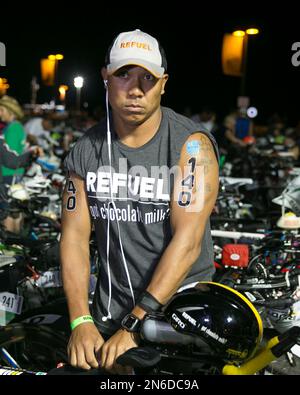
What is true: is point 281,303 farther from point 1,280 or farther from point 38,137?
point 38,137

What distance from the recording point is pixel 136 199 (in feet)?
7.44

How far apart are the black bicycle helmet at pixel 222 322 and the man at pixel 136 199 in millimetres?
181

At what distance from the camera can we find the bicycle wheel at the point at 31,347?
9.77 feet

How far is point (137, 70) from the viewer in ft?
7.29

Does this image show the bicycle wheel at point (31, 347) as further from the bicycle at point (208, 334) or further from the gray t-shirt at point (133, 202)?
the bicycle at point (208, 334)

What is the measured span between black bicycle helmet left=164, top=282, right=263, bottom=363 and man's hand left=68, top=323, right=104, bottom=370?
14.0 inches

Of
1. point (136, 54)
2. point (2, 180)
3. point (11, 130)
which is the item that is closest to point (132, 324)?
point (136, 54)

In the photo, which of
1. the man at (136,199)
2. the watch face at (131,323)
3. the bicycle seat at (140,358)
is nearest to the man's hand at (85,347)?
the man at (136,199)

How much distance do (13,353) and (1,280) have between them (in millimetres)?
854

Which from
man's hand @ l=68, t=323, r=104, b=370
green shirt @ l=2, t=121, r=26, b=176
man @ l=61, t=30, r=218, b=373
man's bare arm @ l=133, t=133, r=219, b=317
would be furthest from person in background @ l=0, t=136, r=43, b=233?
man's bare arm @ l=133, t=133, r=219, b=317

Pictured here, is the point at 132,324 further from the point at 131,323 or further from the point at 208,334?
the point at 208,334

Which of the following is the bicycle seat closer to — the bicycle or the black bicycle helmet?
the bicycle

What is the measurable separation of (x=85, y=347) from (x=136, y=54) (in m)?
1.12

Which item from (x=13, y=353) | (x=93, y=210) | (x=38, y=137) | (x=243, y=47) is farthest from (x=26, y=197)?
(x=243, y=47)
